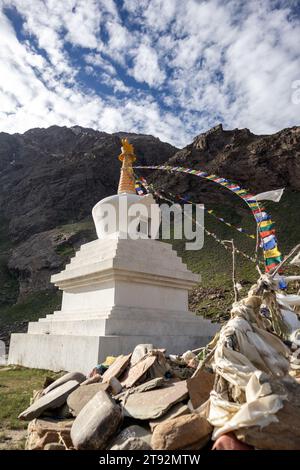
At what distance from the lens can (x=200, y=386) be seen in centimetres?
343

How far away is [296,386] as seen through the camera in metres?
3.06

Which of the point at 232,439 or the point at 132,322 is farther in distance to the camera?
the point at 132,322

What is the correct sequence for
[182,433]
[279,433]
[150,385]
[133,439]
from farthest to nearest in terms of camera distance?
[150,385], [133,439], [182,433], [279,433]

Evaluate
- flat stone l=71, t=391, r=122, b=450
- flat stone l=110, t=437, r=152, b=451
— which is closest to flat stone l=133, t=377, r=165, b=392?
flat stone l=71, t=391, r=122, b=450

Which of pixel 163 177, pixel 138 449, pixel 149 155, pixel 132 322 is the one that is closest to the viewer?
pixel 138 449

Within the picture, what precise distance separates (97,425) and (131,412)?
43 cm

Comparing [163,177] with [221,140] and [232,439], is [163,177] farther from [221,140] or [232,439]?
[232,439]

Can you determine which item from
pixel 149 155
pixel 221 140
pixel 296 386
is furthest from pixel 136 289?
pixel 149 155

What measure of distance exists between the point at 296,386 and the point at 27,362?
21.7 feet

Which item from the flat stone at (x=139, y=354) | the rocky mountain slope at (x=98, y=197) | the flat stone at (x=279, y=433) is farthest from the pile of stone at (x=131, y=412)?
the rocky mountain slope at (x=98, y=197)

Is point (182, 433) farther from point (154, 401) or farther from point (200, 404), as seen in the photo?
point (154, 401)

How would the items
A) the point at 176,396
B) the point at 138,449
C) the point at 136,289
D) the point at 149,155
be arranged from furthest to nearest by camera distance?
the point at 149,155 < the point at 136,289 < the point at 176,396 < the point at 138,449

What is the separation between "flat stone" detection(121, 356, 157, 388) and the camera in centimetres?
409

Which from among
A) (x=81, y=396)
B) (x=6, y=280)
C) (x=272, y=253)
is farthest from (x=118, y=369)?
(x=6, y=280)
